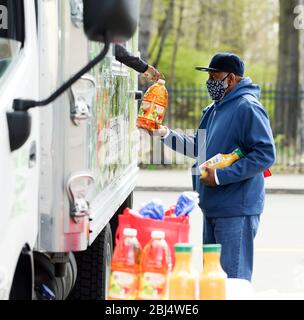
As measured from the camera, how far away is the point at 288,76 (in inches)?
920

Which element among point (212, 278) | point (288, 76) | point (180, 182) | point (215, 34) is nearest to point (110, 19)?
point (212, 278)

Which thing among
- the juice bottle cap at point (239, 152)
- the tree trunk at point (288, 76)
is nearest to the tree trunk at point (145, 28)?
the tree trunk at point (288, 76)

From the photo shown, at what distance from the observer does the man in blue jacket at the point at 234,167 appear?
6.17m

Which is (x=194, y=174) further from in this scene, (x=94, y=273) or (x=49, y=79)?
(x=49, y=79)

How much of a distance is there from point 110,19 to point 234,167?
2.49 meters

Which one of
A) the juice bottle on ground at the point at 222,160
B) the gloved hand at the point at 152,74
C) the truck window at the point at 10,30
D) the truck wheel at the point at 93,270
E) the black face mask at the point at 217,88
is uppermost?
the truck window at the point at 10,30

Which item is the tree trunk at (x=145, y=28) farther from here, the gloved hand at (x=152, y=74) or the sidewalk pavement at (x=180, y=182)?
the gloved hand at (x=152, y=74)

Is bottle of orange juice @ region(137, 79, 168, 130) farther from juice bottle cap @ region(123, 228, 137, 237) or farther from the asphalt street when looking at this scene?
juice bottle cap @ region(123, 228, 137, 237)

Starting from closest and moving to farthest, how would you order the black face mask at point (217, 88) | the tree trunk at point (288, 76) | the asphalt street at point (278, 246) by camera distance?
the black face mask at point (217, 88) < the asphalt street at point (278, 246) < the tree trunk at point (288, 76)

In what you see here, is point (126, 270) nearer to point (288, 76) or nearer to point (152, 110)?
point (152, 110)

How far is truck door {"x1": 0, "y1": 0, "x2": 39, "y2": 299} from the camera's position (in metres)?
4.00

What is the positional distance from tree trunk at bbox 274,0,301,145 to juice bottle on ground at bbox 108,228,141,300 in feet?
58.0

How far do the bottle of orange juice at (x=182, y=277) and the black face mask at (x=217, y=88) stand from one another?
7.55 feet
